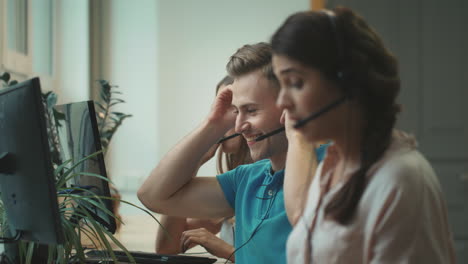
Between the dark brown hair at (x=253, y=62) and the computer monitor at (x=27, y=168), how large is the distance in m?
0.57

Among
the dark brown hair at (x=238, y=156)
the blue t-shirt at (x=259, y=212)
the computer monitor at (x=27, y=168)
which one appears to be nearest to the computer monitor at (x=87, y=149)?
the computer monitor at (x=27, y=168)

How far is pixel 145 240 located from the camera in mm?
2080

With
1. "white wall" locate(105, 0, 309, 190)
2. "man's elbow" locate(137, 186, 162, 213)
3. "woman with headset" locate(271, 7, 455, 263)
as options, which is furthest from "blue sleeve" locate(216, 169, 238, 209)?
"white wall" locate(105, 0, 309, 190)

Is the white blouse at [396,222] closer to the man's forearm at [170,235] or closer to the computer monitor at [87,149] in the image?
the computer monitor at [87,149]

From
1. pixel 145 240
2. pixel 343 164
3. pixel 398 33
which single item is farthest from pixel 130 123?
pixel 343 164

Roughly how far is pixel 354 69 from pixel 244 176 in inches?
32.3

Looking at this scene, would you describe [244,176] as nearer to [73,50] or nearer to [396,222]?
[396,222]

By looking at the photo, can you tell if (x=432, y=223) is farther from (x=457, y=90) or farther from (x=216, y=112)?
(x=457, y=90)

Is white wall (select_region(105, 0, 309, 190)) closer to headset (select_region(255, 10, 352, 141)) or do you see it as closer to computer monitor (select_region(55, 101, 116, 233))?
computer monitor (select_region(55, 101, 116, 233))

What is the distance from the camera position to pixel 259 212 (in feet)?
4.33

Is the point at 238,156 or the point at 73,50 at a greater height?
the point at 73,50

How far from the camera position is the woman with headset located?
24.7 inches

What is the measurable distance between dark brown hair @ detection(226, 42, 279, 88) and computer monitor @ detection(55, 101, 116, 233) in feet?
1.28

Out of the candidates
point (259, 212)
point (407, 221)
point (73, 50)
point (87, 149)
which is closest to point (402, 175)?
point (407, 221)
